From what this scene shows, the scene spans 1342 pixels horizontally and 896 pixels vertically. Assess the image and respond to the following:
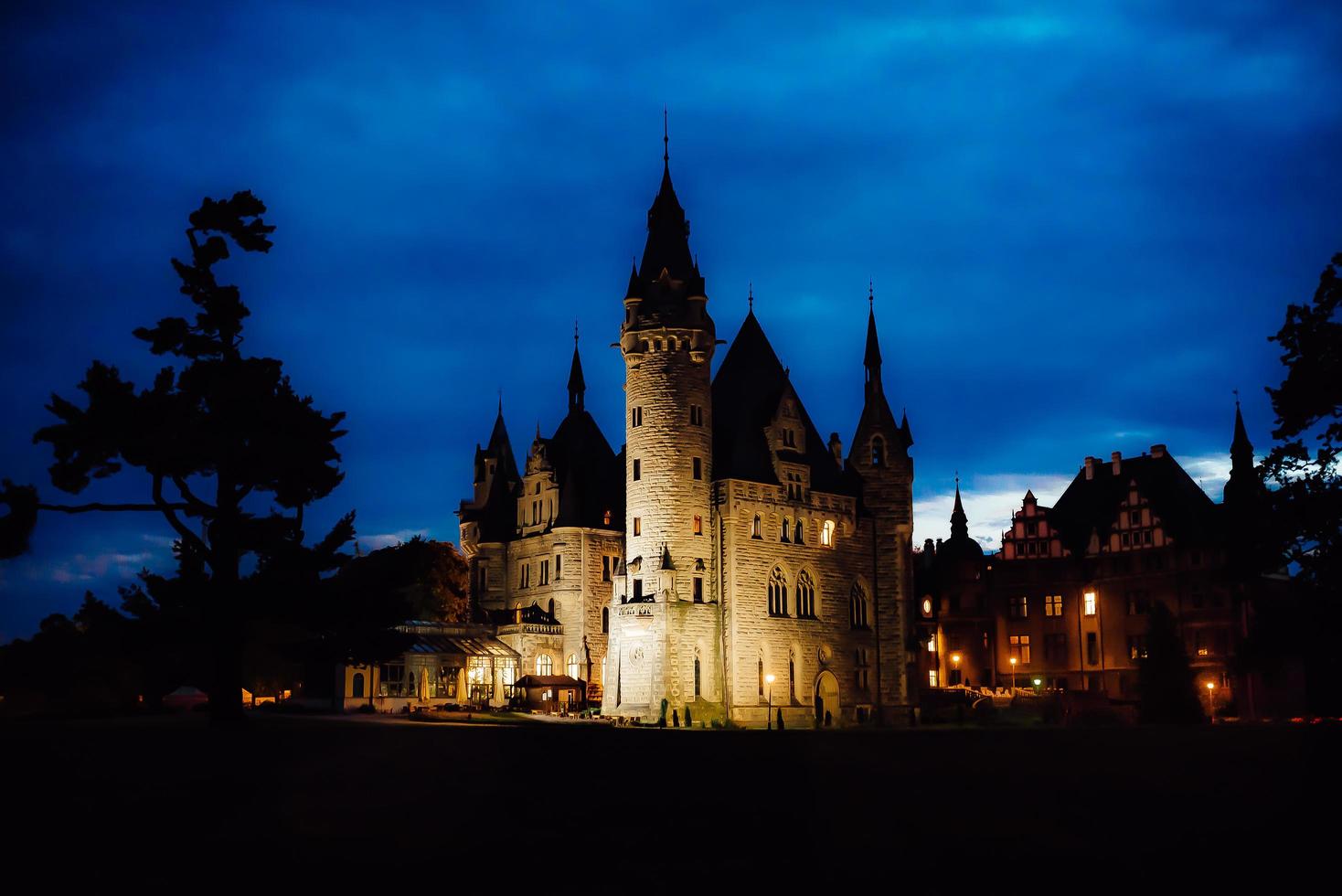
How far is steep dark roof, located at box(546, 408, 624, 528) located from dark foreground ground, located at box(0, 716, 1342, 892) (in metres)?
39.0

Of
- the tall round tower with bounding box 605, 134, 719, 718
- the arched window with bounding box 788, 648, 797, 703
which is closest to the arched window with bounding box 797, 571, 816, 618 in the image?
the arched window with bounding box 788, 648, 797, 703

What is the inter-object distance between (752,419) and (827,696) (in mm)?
14114

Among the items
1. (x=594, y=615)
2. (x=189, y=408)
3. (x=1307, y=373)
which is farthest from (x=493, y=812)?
(x=594, y=615)

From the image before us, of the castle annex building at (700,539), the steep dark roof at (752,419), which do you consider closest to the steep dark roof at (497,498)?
the castle annex building at (700,539)

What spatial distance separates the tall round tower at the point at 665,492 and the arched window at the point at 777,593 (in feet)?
11.6

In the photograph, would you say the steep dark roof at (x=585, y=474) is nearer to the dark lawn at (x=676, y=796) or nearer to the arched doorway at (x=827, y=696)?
the arched doorway at (x=827, y=696)

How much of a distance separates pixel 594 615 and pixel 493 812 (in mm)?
52127

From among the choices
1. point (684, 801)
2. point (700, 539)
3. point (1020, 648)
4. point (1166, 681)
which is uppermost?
point (700, 539)

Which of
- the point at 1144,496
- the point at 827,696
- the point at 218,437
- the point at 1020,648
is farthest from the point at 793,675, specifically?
the point at 218,437

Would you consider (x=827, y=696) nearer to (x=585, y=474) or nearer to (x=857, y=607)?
(x=857, y=607)

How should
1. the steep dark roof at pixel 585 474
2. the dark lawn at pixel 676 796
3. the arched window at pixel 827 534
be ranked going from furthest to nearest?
1. the steep dark roof at pixel 585 474
2. the arched window at pixel 827 534
3. the dark lawn at pixel 676 796

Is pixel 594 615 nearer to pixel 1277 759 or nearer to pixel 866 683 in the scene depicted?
pixel 866 683

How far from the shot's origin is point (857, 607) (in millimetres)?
70250

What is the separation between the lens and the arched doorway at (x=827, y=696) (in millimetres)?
67000
